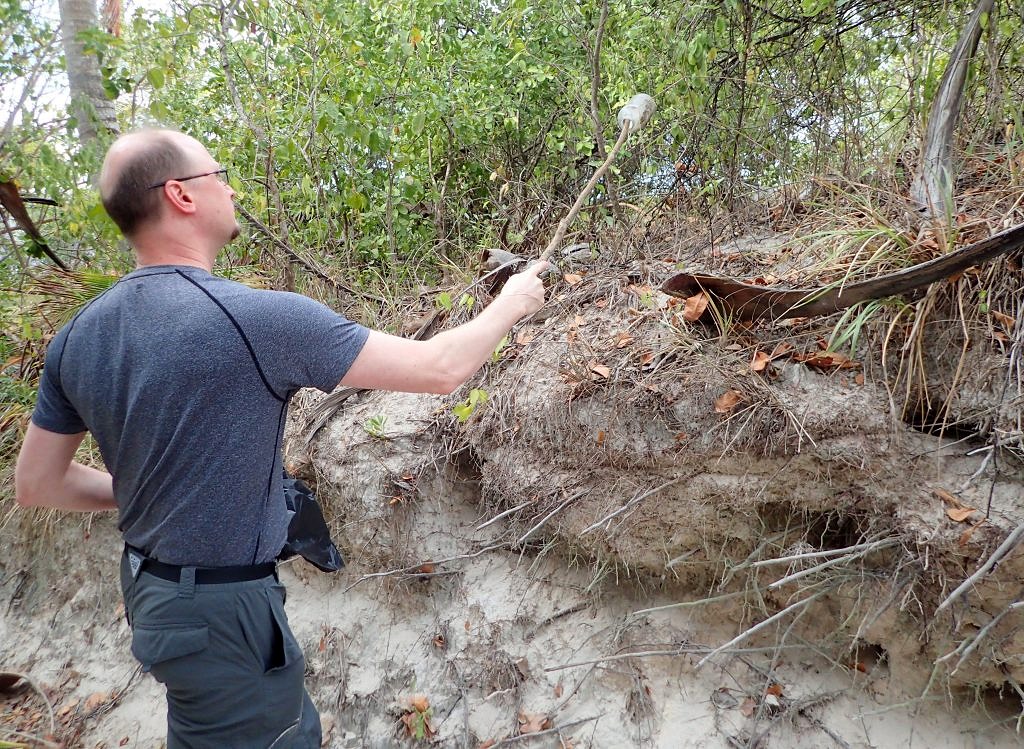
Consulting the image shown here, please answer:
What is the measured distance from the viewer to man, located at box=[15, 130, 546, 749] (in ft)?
5.53

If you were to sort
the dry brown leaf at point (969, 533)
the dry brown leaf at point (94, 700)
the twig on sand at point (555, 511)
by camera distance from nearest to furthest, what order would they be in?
the dry brown leaf at point (969, 533)
the twig on sand at point (555, 511)
the dry brown leaf at point (94, 700)

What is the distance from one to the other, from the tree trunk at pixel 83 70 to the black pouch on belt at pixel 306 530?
3.31 meters

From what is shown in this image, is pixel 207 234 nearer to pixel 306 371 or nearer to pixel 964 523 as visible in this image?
pixel 306 371

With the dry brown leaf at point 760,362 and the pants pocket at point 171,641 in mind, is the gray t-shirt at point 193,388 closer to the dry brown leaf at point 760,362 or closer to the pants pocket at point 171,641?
the pants pocket at point 171,641

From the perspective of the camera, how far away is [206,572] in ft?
5.96

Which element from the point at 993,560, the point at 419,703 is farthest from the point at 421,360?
the point at 419,703

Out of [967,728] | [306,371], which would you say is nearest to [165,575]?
[306,371]

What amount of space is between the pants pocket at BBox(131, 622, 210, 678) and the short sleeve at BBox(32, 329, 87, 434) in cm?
58

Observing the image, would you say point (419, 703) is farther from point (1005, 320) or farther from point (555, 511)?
point (1005, 320)

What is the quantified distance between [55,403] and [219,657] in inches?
31.1

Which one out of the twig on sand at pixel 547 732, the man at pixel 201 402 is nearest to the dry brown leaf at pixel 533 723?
the twig on sand at pixel 547 732

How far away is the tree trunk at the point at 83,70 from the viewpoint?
4.54m

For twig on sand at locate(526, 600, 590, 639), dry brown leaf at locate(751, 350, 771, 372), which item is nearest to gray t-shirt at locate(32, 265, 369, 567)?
dry brown leaf at locate(751, 350, 771, 372)

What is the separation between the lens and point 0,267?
15.1 feet
